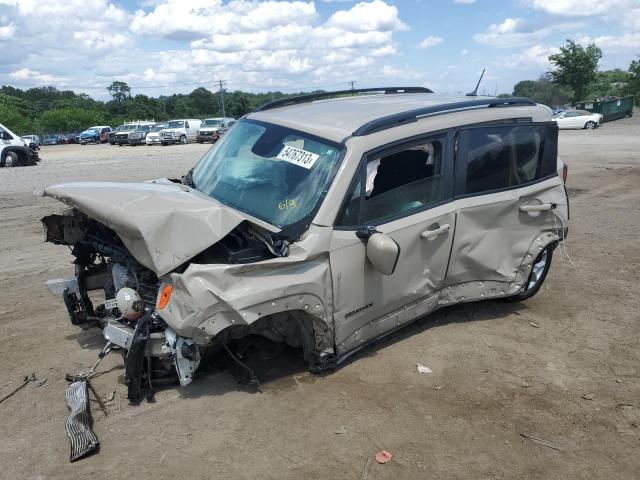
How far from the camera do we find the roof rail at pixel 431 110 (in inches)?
160

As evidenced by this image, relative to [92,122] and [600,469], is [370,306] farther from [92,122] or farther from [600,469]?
[92,122]

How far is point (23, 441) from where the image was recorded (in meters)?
3.41

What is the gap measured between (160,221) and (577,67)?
2025 inches

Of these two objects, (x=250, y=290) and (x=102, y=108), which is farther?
(x=102, y=108)

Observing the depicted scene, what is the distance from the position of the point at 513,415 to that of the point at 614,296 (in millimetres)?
2856

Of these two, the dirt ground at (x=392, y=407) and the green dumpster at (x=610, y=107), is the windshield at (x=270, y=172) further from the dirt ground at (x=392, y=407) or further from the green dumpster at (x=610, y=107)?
the green dumpster at (x=610, y=107)

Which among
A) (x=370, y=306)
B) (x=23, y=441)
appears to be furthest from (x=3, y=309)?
(x=370, y=306)

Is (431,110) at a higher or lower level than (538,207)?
higher

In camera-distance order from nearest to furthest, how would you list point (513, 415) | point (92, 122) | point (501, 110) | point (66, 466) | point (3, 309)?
point (66, 466) < point (513, 415) < point (501, 110) < point (3, 309) < point (92, 122)

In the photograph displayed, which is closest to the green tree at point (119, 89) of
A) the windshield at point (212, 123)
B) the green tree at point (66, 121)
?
the green tree at point (66, 121)

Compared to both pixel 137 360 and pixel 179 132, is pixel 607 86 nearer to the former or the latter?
pixel 179 132

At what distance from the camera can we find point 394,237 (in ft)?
13.3

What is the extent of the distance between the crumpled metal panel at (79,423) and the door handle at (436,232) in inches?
105

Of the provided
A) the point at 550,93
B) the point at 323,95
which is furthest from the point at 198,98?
the point at 323,95
